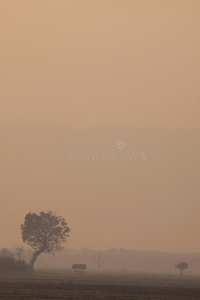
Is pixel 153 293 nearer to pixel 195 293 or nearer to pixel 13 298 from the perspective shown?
pixel 195 293

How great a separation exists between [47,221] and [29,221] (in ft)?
13.4

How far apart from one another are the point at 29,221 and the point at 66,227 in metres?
8.45

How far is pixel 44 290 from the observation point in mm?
58094

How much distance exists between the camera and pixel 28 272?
111 m

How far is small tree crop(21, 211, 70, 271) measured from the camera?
138 metres

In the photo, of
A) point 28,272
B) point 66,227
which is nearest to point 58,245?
point 66,227

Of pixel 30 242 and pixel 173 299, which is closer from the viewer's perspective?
pixel 173 299

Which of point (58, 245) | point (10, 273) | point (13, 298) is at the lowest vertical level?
point (13, 298)

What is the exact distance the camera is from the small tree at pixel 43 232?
138 metres

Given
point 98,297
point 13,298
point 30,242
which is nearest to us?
point 13,298

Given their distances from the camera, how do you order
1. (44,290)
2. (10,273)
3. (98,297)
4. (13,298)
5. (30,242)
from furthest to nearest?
(30,242), (10,273), (44,290), (98,297), (13,298)

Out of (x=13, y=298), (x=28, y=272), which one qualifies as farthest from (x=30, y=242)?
(x=13, y=298)

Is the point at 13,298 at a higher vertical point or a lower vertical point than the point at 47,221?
lower

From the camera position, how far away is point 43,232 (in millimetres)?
139125
